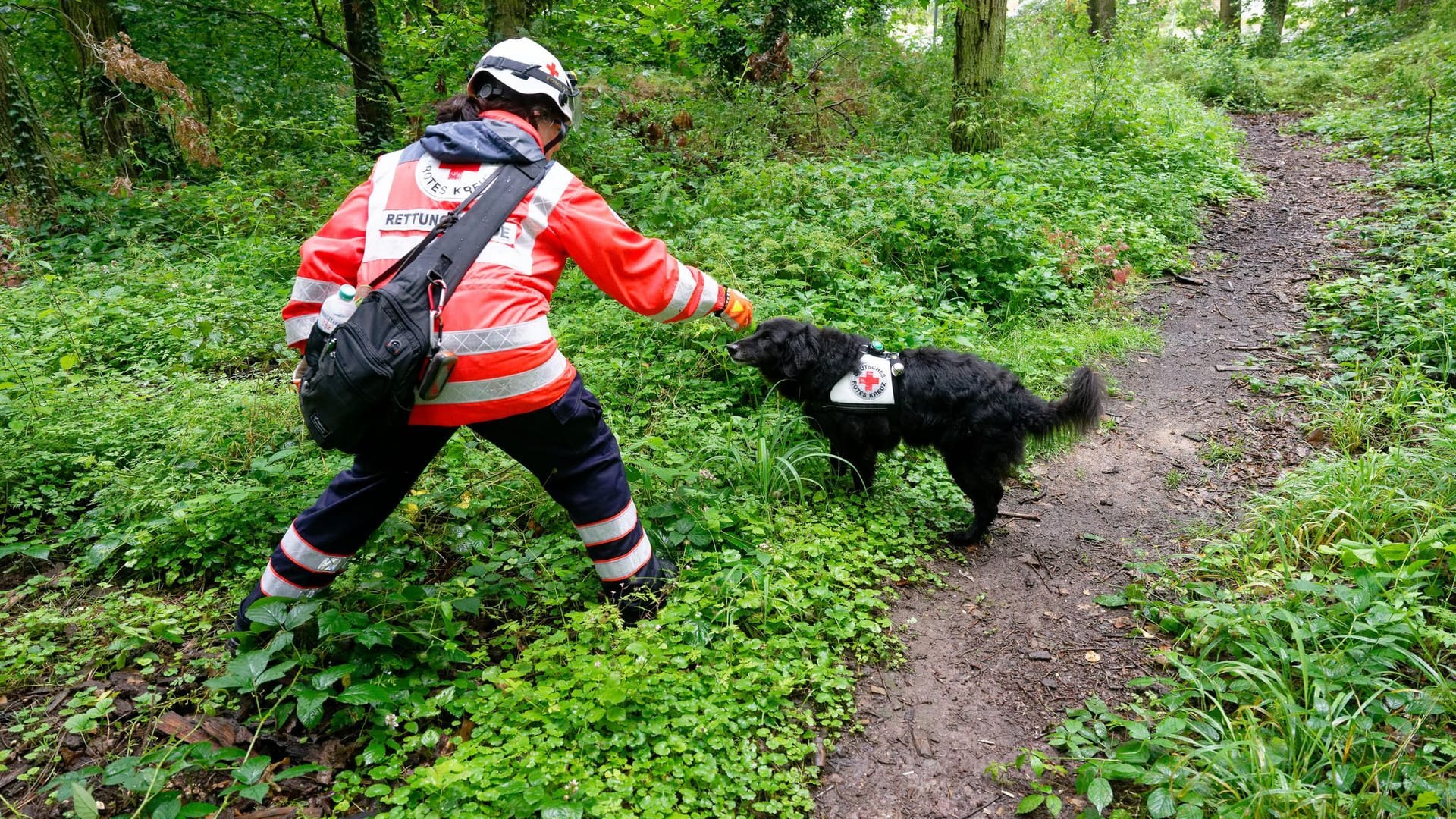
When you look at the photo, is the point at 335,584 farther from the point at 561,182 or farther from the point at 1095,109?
the point at 1095,109

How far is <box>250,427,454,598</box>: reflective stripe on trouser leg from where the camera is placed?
2850mm

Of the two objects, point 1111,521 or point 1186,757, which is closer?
point 1186,757

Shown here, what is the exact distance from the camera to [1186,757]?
2.41m

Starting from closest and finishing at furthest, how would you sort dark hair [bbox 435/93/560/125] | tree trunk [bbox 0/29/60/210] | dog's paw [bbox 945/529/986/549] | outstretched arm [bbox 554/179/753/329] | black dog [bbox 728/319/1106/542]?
outstretched arm [bbox 554/179/753/329], dark hair [bbox 435/93/560/125], black dog [bbox 728/319/1106/542], dog's paw [bbox 945/529/986/549], tree trunk [bbox 0/29/60/210]

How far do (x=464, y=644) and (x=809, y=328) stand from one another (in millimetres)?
2294

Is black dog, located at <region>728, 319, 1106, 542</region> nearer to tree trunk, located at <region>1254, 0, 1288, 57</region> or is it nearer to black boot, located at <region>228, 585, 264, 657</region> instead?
black boot, located at <region>228, 585, 264, 657</region>

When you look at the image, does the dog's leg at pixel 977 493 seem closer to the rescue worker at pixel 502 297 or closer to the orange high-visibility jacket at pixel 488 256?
the rescue worker at pixel 502 297

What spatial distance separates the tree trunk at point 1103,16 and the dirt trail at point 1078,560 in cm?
959

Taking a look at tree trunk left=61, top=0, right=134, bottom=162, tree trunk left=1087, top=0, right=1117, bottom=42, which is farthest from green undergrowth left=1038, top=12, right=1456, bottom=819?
tree trunk left=1087, top=0, right=1117, bottom=42

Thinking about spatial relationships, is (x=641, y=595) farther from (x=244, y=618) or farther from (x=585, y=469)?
(x=244, y=618)

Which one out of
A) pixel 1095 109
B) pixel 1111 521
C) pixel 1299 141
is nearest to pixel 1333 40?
pixel 1299 141

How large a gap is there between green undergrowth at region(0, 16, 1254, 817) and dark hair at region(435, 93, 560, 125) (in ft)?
5.35

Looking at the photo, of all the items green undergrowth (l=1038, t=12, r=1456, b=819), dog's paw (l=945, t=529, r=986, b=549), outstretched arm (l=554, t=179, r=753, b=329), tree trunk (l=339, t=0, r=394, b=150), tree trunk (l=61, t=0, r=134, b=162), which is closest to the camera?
green undergrowth (l=1038, t=12, r=1456, b=819)

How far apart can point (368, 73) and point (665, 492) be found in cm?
923
